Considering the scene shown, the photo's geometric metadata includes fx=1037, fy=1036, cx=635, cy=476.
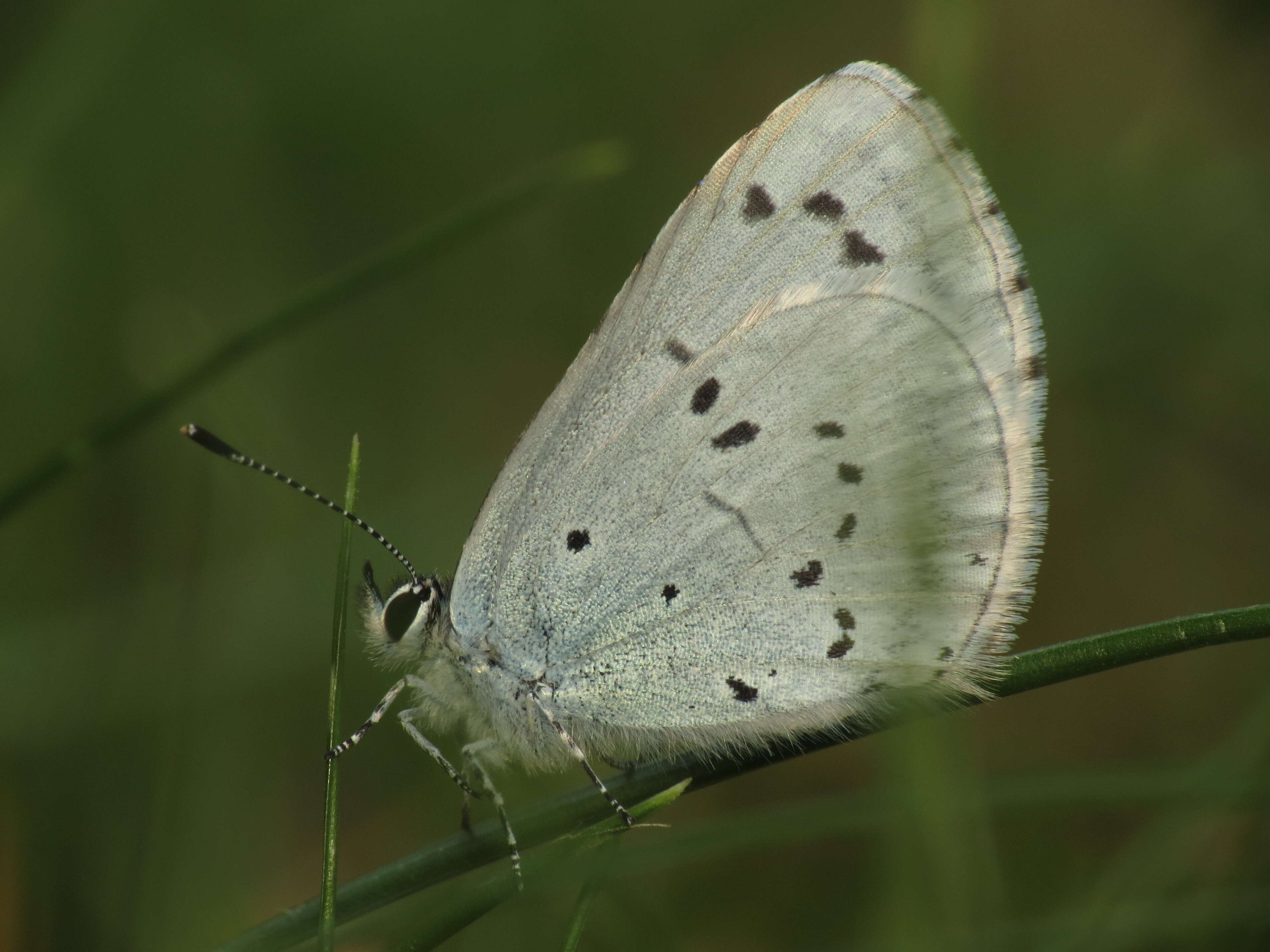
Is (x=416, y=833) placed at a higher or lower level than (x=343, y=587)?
lower

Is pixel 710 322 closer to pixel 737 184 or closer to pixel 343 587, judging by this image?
pixel 737 184

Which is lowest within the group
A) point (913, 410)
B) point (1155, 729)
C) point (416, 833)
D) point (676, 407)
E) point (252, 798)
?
point (1155, 729)

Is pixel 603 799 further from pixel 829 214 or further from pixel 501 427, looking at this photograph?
pixel 501 427

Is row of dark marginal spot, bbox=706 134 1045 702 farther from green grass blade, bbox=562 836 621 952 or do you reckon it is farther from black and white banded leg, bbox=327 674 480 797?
green grass blade, bbox=562 836 621 952

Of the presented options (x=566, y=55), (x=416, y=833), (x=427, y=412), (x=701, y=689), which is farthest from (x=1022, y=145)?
(x=416, y=833)

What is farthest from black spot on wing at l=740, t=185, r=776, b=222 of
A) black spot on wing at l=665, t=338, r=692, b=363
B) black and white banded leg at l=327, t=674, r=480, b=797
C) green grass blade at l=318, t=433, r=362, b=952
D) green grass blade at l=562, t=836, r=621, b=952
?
green grass blade at l=562, t=836, r=621, b=952

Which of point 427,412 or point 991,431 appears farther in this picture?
point 427,412

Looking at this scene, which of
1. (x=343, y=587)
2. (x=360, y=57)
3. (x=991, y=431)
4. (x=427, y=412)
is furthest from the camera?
(x=360, y=57)
